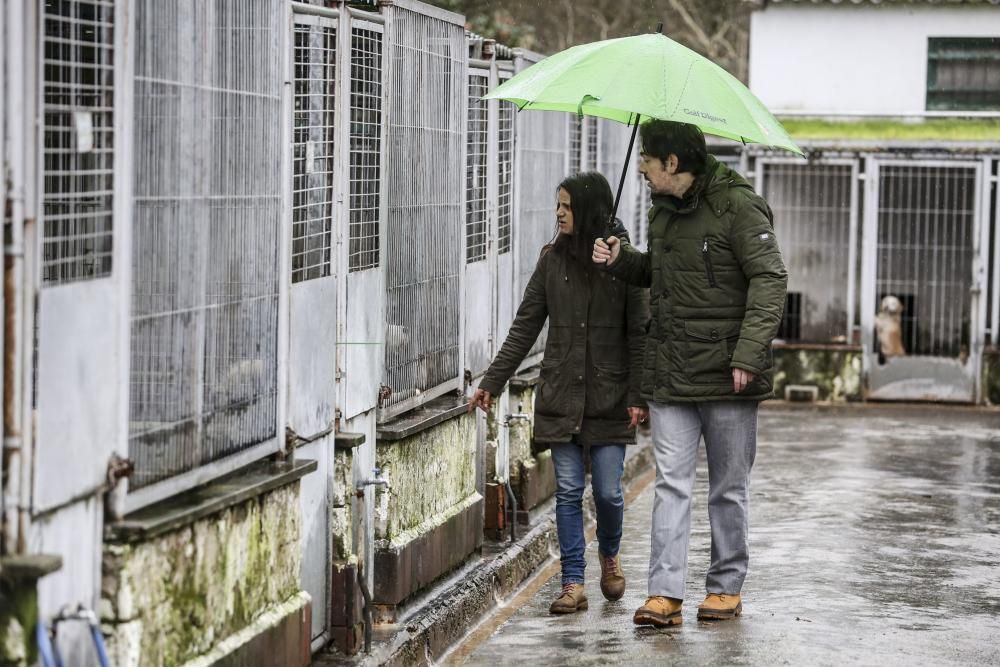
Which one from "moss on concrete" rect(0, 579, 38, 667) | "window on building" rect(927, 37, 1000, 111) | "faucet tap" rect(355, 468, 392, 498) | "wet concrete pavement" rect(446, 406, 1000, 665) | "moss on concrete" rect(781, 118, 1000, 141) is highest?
"window on building" rect(927, 37, 1000, 111)

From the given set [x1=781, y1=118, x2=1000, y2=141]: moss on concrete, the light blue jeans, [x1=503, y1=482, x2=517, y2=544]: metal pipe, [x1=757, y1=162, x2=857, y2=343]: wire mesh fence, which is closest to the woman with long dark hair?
the light blue jeans

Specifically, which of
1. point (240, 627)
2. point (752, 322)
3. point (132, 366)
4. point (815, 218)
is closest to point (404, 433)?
point (752, 322)

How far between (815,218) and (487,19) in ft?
34.5

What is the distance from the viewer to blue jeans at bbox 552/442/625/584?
320 inches

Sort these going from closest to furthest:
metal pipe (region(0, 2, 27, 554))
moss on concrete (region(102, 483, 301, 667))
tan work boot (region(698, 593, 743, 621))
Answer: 1. metal pipe (region(0, 2, 27, 554))
2. moss on concrete (region(102, 483, 301, 667))
3. tan work boot (region(698, 593, 743, 621))

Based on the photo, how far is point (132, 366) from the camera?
516 cm

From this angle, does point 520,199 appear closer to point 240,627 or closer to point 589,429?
point 589,429

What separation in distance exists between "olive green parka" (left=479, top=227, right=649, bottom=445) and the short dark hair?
59 cm

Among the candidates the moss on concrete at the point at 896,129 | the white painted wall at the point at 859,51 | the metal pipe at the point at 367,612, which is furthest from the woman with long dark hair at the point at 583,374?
the white painted wall at the point at 859,51

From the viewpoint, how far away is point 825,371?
19.1 metres

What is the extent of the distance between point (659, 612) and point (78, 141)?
3843 mm

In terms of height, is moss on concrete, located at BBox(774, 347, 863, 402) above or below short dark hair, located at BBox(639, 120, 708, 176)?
below

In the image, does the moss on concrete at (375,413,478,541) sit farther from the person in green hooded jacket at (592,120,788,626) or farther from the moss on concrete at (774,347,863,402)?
the moss on concrete at (774,347,863,402)

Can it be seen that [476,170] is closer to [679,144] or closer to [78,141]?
[679,144]
